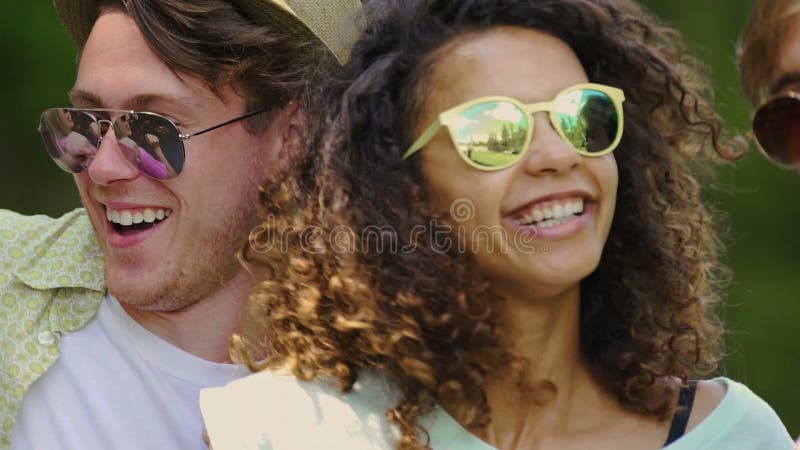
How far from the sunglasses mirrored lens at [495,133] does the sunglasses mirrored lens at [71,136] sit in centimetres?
101

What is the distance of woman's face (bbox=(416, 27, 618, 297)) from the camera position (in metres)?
2.96

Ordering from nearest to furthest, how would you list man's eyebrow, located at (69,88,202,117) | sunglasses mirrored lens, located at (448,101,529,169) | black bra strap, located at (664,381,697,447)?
sunglasses mirrored lens, located at (448,101,529,169) < black bra strap, located at (664,381,697,447) < man's eyebrow, located at (69,88,202,117)

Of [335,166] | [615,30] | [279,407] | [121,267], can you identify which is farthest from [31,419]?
[615,30]

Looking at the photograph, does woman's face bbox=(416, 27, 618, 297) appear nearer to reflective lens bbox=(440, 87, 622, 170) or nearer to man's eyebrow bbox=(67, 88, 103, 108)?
reflective lens bbox=(440, 87, 622, 170)

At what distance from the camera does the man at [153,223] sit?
3.39 m

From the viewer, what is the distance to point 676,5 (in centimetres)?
745

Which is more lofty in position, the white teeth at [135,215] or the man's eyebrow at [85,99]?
the man's eyebrow at [85,99]

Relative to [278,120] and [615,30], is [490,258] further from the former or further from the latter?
[278,120]

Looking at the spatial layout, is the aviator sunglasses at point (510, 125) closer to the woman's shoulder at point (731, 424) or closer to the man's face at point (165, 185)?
the woman's shoulder at point (731, 424)

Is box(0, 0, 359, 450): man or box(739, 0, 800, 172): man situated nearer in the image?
box(739, 0, 800, 172): man

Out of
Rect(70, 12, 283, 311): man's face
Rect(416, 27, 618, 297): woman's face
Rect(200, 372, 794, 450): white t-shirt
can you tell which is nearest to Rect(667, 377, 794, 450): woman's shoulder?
Rect(200, 372, 794, 450): white t-shirt

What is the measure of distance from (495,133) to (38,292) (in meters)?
1.24

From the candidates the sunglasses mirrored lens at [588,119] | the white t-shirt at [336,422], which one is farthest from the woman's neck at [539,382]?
the sunglasses mirrored lens at [588,119]

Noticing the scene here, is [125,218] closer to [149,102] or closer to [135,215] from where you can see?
[135,215]
